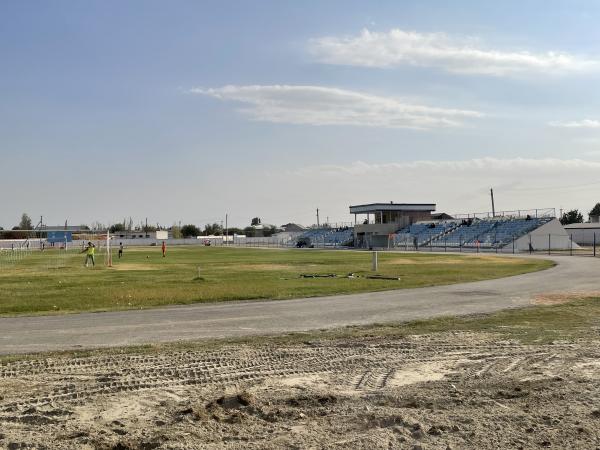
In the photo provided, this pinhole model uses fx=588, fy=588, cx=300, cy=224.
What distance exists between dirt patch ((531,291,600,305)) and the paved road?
0.40 m

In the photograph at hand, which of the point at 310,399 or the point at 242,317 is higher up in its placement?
the point at 310,399

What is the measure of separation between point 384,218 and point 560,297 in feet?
257

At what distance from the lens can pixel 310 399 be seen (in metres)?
7.03

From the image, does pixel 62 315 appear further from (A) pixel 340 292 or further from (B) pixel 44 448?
(B) pixel 44 448

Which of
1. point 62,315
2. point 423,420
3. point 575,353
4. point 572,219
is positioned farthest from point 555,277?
point 572,219

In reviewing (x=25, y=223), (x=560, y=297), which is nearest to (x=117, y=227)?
(x=25, y=223)

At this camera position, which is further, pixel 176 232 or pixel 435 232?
pixel 176 232

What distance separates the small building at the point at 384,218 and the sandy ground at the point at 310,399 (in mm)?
83529

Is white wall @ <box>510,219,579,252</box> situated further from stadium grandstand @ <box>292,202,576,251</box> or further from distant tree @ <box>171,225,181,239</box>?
distant tree @ <box>171,225,181,239</box>

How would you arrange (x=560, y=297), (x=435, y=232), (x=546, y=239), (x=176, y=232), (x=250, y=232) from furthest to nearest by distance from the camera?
(x=250, y=232), (x=176, y=232), (x=435, y=232), (x=546, y=239), (x=560, y=297)

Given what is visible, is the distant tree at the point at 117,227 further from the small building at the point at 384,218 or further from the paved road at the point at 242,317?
the paved road at the point at 242,317

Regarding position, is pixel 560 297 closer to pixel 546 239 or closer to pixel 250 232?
pixel 546 239

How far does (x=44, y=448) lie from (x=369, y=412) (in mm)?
3308

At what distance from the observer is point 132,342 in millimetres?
11414
